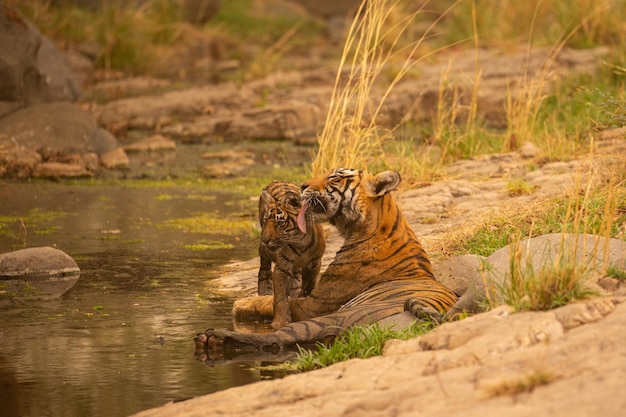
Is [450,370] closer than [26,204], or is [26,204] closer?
[450,370]

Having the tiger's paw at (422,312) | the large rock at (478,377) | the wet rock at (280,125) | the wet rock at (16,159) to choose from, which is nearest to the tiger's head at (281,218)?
the tiger's paw at (422,312)

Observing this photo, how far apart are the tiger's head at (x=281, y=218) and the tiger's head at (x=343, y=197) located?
0.82 ft

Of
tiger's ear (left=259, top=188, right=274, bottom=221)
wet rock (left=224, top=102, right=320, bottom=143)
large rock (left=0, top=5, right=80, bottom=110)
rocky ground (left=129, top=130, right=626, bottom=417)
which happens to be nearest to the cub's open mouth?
tiger's ear (left=259, top=188, right=274, bottom=221)

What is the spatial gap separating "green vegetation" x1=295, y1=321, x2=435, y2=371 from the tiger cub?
1.15 meters

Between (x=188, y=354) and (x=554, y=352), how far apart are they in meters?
2.51

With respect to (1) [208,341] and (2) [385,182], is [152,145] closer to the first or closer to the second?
(2) [385,182]

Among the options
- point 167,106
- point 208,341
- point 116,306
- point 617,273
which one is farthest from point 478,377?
point 167,106

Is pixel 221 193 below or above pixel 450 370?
below

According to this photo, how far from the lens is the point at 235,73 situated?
23.5 m

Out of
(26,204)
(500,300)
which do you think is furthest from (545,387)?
(26,204)

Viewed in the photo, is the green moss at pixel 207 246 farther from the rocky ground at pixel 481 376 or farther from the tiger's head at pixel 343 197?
the rocky ground at pixel 481 376

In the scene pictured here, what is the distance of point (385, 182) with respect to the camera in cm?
751

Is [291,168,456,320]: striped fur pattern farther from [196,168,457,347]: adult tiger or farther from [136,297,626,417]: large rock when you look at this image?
[136,297,626,417]: large rock

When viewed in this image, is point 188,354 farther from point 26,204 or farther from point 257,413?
point 26,204
